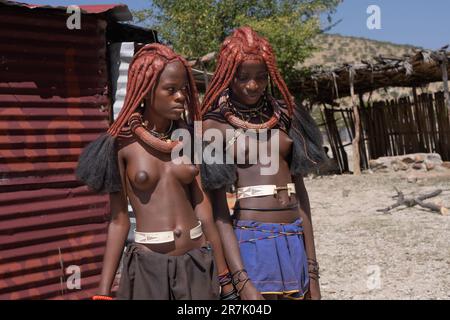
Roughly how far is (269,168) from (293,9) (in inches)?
654

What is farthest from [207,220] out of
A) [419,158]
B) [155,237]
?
[419,158]

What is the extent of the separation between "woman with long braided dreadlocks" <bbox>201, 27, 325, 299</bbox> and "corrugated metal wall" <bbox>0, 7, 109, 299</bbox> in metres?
2.20

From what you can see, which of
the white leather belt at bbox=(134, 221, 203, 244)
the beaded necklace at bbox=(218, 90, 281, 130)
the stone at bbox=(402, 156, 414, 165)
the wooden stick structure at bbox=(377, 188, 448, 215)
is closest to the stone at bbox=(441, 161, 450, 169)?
the stone at bbox=(402, 156, 414, 165)

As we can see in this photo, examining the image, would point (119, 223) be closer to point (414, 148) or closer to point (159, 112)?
point (159, 112)

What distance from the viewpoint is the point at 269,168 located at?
2629mm

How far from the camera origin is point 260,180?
103 inches

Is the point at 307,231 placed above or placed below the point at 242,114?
below

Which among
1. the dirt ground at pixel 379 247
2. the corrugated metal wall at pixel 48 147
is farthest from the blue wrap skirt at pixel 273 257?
the dirt ground at pixel 379 247

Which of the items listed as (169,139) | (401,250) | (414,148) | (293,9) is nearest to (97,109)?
(169,139)

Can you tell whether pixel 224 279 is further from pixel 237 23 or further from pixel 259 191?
pixel 237 23

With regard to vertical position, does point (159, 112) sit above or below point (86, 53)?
below

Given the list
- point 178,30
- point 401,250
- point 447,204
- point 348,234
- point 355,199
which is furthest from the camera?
point 178,30

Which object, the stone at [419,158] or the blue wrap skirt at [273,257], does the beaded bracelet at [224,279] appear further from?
the stone at [419,158]

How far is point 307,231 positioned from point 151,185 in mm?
857
